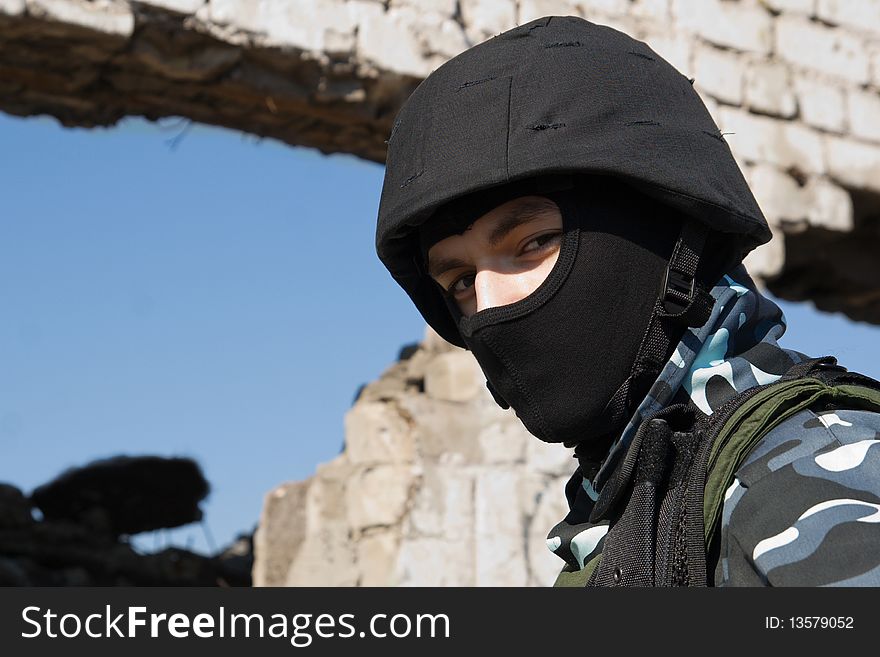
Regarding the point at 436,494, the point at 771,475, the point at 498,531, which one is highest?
the point at 436,494

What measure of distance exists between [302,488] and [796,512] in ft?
15.5

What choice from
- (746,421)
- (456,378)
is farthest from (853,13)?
(746,421)

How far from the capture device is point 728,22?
537 cm

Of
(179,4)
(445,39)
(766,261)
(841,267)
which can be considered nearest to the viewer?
(179,4)

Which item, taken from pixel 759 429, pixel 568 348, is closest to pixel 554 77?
pixel 568 348

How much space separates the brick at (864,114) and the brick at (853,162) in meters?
0.05

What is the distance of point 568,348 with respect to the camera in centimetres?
192

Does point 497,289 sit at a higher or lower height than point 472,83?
lower

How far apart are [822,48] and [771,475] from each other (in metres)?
4.65

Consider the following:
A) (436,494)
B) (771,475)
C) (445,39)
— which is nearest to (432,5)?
(445,39)

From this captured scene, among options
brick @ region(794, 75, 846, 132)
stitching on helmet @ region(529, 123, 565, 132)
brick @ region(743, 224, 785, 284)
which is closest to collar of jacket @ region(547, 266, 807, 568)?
stitching on helmet @ region(529, 123, 565, 132)

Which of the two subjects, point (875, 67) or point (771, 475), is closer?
point (771, 475)

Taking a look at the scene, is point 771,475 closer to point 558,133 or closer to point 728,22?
point 558,133

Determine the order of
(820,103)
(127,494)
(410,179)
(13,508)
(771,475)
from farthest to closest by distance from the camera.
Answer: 1. (127,494)
2. (13,508)
3. (820,103)
4. (410,179)
5. (771,475)
